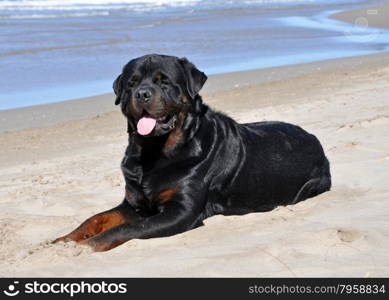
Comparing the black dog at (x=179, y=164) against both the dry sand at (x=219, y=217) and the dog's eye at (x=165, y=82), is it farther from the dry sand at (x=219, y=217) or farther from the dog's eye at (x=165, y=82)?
the dry sand at (x=219, y=217)

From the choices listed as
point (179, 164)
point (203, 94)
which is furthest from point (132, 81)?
point (203, 94)

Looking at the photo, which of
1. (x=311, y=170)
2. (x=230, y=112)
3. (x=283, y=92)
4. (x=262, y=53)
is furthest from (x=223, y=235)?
(x=262, y=53)

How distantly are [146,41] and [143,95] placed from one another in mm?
15136

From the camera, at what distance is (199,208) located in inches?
214

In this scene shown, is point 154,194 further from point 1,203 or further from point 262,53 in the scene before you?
point 262,53

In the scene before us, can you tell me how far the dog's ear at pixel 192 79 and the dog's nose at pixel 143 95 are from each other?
0.40m

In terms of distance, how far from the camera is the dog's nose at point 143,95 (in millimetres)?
5227

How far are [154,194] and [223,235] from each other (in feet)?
2.13

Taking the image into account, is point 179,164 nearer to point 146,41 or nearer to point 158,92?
point 158,92

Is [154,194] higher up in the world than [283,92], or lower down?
higher up

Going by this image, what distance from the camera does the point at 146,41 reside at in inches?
792

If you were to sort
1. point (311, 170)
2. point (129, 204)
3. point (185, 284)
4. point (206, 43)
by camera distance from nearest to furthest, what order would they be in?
point (185, 284) → point (129, 204) → point (311, 170) → point (206, 43)

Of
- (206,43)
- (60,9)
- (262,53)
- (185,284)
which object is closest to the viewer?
(185,284)

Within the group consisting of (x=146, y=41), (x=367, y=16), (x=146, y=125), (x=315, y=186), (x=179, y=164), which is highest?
(x=146, y=125)
